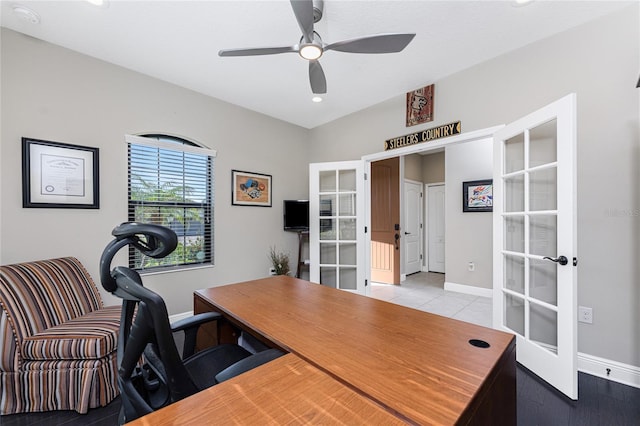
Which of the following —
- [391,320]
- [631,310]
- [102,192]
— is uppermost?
[102,192]

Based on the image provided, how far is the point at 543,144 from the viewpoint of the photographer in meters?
2.10

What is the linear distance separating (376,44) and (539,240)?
1.96m

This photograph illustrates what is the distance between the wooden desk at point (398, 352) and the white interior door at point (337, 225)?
2353 millimetres

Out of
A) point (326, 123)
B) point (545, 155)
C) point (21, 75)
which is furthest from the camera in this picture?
point (326, 123)

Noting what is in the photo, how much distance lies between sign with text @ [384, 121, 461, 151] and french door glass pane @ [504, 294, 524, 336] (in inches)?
68.2

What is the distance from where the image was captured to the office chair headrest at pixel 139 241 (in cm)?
76

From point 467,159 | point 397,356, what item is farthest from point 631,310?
point 467,159

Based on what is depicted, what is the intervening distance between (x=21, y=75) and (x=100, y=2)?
1.10 metres

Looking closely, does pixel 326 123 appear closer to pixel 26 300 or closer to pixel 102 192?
pixel 102 192

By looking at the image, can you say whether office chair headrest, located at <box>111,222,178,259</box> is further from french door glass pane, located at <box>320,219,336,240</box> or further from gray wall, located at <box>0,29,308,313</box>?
french door glass pane, located at <box>320,219,336,240</box>

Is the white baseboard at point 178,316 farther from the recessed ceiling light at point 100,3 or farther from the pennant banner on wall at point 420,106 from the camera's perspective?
the pennant banner on wall at point 420,106

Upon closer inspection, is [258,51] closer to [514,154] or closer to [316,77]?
[316,77]

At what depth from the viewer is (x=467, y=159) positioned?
469 centimetres

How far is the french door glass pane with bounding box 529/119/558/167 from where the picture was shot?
2.01 m
